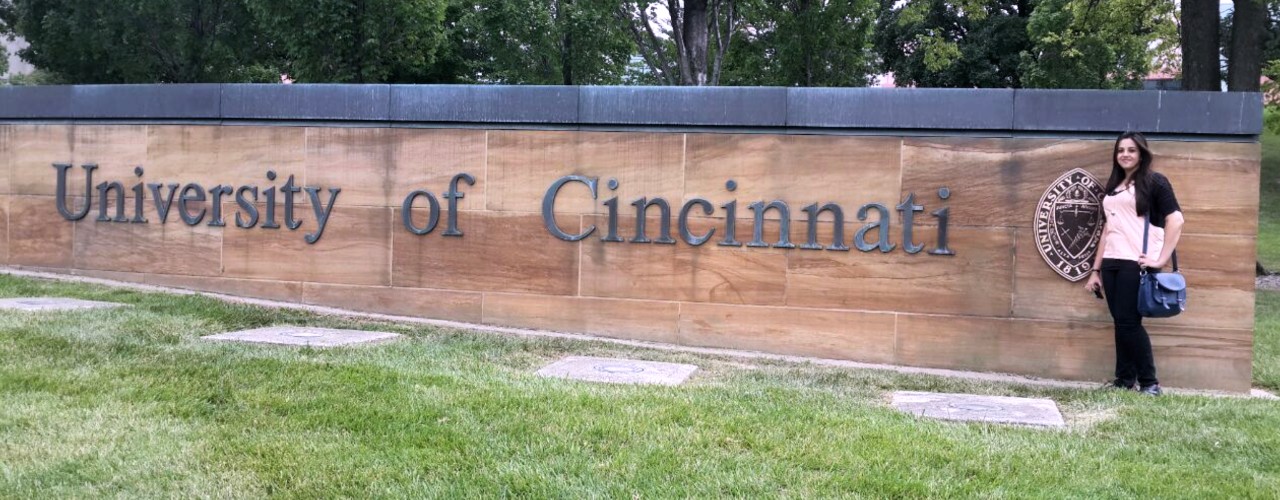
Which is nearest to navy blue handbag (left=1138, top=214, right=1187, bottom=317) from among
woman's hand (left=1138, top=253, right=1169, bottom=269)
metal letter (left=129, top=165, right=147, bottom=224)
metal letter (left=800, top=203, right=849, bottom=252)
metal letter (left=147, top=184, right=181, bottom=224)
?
woman's hand (left=1138, top=253, right=1169, bottom=269)

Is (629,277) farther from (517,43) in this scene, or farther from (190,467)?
(517,43)

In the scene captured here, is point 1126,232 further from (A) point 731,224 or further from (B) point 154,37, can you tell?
(B) point 154,37

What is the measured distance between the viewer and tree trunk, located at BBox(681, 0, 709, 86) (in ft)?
54.9

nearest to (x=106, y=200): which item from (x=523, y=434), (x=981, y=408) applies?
(x=523, y=434)

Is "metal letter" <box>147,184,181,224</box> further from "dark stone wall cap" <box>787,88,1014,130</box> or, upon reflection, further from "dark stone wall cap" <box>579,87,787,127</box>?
"dark stone wall cap" <box>787,88,1014,130</box>

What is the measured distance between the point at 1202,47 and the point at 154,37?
16.6 m

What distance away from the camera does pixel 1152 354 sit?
7.11m

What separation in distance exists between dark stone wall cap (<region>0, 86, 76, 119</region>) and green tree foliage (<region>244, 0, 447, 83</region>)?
224 inches

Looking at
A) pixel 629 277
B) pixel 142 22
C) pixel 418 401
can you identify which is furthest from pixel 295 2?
pixel 418 401

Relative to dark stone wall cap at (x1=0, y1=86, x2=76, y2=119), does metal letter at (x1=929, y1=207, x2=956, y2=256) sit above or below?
below

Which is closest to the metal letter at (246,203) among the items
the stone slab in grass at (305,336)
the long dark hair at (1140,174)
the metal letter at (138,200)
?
the metal letter at (138,200)

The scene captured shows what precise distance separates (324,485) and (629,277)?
441cm

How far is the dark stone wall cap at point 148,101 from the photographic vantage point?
30.8 ft

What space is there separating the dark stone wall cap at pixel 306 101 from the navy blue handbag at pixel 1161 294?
561 cm
